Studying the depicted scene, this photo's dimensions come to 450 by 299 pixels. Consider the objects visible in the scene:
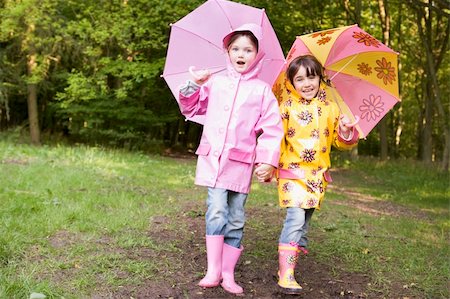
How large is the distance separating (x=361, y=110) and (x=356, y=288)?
4.75 feet

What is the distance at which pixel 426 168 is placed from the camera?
49.3 ft

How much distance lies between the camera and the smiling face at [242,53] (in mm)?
3619

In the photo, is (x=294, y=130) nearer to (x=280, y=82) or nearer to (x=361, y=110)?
(x=280, y=82)

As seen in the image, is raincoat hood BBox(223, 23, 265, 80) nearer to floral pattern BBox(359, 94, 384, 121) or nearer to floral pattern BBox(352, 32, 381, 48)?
floral pattern BBox(352, 32, 381, 48)

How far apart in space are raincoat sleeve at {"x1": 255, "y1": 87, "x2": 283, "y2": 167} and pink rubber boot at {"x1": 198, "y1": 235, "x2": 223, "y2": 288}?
63 cm

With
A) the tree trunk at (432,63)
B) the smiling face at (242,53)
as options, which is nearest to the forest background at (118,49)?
the tree trunk at (432,63)

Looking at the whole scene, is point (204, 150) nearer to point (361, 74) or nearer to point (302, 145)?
point (302, 145)

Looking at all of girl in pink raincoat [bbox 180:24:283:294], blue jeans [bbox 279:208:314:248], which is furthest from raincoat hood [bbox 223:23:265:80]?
blue jeans [bbox 279:208:314:248]

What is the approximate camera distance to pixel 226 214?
3557mm

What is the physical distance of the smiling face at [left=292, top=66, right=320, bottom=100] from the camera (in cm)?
383

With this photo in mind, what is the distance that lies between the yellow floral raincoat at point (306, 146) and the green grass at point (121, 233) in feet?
3.40

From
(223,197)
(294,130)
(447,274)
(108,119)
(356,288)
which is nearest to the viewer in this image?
(223,197)

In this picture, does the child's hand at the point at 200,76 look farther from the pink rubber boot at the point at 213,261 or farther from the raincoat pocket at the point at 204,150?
the pink rubber boot at the point at 213,261

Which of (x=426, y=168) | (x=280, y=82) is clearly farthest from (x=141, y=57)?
(x=280, y=82)
